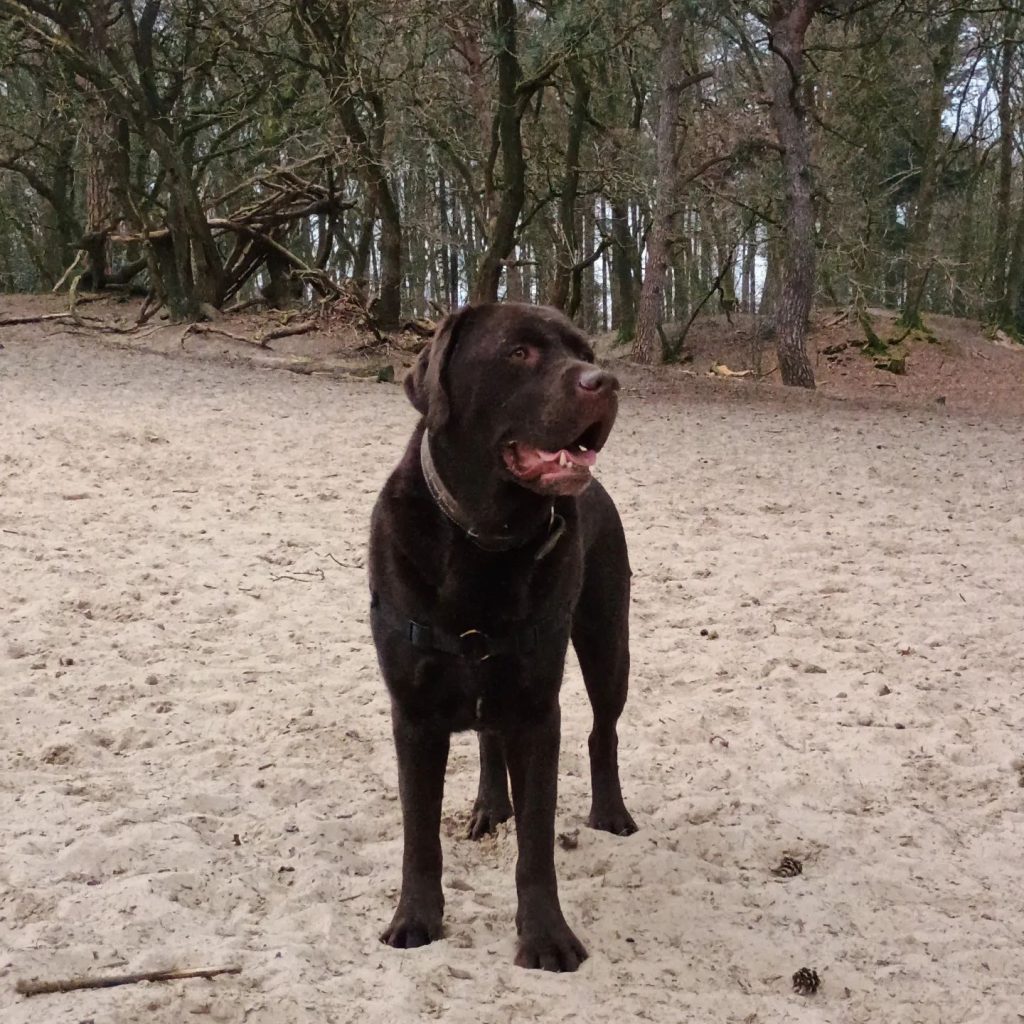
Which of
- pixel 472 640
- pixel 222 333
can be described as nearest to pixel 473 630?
pixel 472 640

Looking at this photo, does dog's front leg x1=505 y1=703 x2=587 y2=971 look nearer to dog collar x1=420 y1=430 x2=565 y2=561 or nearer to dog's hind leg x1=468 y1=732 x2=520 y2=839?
dog collar x1=420 y1=430 x2=565 y2=561

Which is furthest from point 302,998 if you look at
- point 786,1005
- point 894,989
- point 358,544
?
point 358,544

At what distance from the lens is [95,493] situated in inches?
283

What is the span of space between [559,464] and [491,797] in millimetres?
1441

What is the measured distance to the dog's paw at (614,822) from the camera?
344cm

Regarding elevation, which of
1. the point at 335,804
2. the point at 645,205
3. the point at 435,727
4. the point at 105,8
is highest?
the point at 105,8

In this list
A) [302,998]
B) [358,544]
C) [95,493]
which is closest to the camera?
[302,998]

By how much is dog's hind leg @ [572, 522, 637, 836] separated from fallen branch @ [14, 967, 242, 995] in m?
1.35

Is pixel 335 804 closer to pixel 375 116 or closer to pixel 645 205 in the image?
pixel 375 116

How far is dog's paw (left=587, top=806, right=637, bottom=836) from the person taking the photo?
3.44 metres

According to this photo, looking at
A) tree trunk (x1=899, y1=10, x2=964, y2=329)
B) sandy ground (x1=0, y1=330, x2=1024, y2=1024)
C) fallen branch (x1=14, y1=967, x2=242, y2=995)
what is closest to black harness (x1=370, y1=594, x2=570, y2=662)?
sandy ground (x1=0, y1=330, x2=1024, y2=1024)

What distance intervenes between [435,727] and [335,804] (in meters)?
1.02

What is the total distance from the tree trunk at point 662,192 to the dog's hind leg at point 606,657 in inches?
464

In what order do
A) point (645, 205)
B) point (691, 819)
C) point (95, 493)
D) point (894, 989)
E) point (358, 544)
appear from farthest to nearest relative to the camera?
point (645, 205)
point (95, 493)
point (358, 544)
point (691, 819)
point (894, 989)
